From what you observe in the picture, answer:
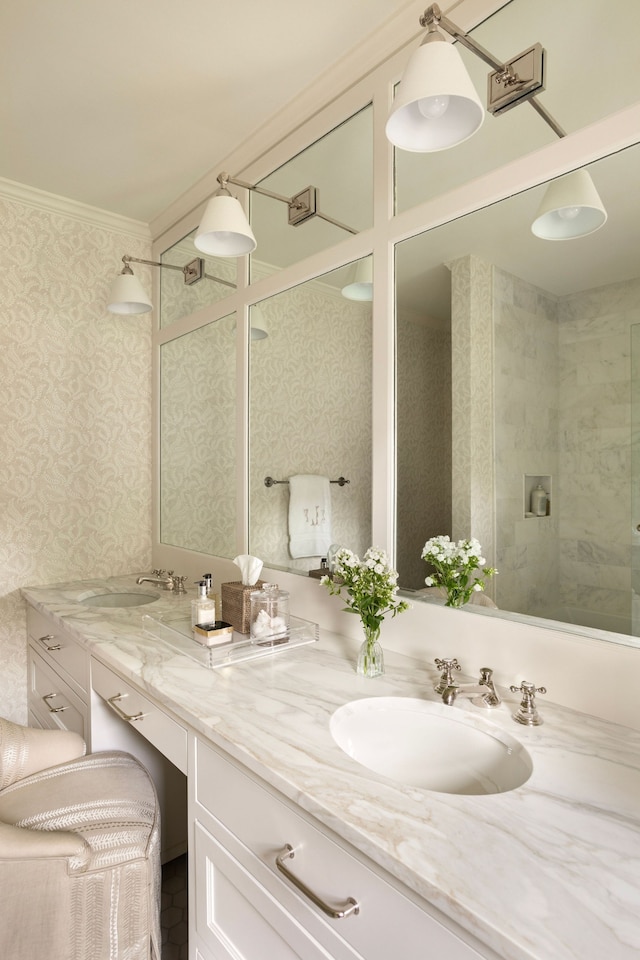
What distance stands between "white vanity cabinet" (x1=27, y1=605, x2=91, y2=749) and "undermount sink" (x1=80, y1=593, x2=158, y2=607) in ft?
0.67

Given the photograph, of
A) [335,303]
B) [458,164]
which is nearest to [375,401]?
[335,303]

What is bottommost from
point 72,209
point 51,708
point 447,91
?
point 51,708

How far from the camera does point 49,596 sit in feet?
7.06

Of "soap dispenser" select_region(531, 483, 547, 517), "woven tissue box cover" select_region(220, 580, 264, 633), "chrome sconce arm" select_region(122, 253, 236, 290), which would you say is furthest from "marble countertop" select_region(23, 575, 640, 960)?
"chrome sconce arm" select_region(122, 253, 236, 290)

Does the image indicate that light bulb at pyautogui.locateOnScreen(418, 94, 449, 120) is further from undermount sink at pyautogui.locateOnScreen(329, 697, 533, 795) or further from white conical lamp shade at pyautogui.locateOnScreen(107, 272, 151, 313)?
white conical lamp shade at pyautogui.locateOnScreen(107, 272, 151, 313)

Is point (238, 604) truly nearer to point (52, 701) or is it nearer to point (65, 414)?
point (52, 701)

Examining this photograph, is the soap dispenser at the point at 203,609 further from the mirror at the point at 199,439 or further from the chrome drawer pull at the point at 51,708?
the chrome drawer pull at the point at 51,708

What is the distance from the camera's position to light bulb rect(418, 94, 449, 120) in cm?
106

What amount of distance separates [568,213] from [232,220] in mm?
894

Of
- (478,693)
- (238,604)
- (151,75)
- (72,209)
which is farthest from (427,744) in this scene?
(72,209)

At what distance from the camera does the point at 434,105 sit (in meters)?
1.06

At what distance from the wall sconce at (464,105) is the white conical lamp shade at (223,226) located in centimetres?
57

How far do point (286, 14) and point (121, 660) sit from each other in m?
1.77

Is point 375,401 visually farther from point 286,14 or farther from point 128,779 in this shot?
point 128,779
